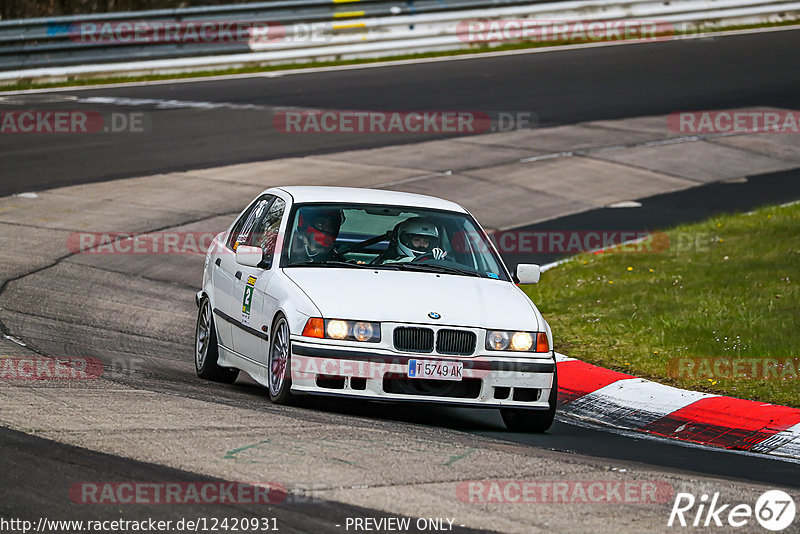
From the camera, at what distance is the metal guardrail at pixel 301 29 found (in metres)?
25.2

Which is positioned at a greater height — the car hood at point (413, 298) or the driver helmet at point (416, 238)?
the driver helmet at point (416, 238)

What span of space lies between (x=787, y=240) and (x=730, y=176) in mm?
5965

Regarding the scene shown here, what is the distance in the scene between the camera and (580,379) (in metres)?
9.97

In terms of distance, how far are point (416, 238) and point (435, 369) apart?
153 centimetres

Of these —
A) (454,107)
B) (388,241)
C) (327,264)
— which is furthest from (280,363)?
(454,107)

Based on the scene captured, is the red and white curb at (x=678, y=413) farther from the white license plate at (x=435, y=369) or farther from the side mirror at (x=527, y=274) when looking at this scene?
the white license plate at (x=435, y=369)

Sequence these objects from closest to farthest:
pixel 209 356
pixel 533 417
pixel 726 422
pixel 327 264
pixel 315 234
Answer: pixel 533 417
pixel 726 422
pixel 327 264
pixel 315 234
pixel 209 356

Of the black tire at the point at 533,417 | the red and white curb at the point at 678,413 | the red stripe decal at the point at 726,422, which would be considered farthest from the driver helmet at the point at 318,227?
the red stripe decal at the point at 726,422

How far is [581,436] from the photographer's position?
8.39 metres

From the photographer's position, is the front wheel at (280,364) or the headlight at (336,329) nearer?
the headlight at (336,329)

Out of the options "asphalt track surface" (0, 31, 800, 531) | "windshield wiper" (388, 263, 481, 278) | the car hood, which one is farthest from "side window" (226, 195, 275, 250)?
"windshield wiper" (388, 263, 481, 278)

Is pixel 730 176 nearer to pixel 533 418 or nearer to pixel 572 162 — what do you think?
pixel 572 162

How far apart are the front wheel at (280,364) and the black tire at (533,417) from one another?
4.42 feet

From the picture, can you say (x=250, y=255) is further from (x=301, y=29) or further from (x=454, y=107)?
(x=301, y=29)
